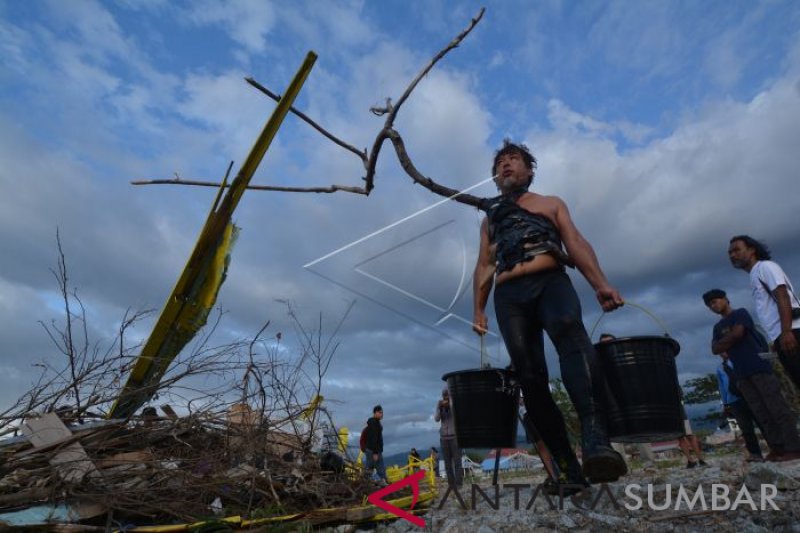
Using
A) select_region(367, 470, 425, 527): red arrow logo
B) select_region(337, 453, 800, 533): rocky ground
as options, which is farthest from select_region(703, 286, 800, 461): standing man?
select_region(367, 470, 425, 527): red arrow logo

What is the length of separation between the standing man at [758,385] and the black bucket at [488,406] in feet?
8.45

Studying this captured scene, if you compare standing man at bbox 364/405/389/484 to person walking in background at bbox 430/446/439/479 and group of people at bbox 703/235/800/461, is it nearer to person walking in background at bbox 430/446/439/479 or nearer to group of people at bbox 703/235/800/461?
person walking in background at bbox 430/446/439/479

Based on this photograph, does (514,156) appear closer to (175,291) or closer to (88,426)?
(175,291)

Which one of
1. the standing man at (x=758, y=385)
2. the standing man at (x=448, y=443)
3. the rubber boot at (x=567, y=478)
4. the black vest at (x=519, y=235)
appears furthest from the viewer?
the standing man at (x=448, y=443)

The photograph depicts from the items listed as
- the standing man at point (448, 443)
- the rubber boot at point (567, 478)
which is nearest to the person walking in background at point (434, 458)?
the standing man at point (448, 443)

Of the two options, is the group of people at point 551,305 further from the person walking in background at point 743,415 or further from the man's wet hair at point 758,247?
the person walking in background at point 743,415

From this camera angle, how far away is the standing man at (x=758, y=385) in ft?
13.6

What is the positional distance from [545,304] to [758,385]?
279cm

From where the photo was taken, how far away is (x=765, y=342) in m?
4.82

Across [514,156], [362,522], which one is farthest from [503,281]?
[362,522]

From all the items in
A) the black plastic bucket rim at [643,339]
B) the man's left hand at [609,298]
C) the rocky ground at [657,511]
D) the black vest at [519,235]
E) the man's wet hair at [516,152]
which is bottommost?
the rocky ground at [657,511]

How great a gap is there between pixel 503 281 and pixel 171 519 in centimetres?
221

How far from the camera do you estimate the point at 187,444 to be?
3.20 meters

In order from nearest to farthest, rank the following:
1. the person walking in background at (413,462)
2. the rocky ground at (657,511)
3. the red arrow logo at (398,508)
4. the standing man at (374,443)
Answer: the rocky ground at (657,511) → the red arrow logo at (398,508) → the person walking in background at (413,462) → the standing man at (374,443)
